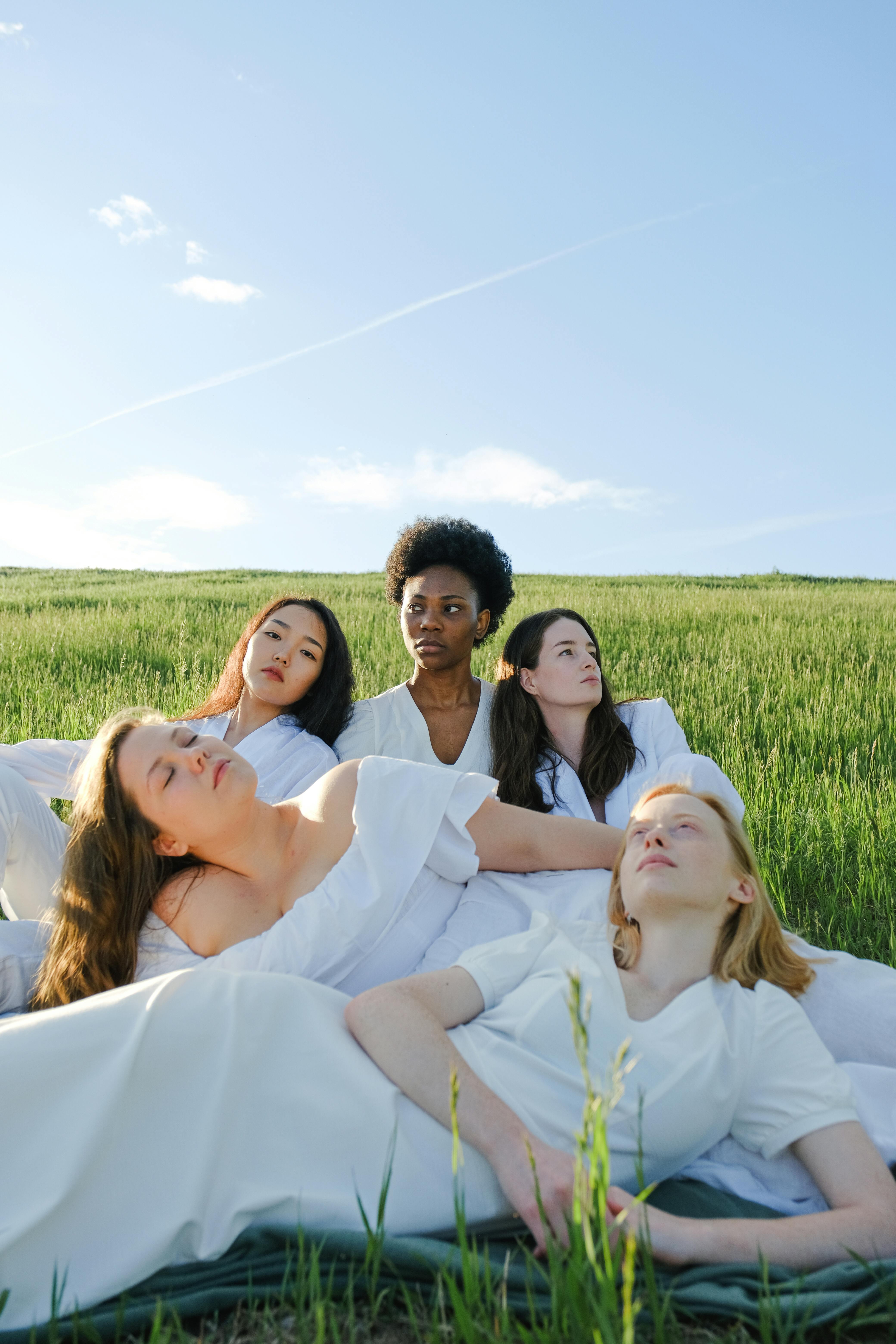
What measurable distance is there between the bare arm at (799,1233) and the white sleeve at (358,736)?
9.64 ft

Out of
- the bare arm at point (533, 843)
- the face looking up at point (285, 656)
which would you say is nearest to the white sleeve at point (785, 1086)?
the bare arm at point (533, 843)

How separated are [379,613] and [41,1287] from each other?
34.9 feet

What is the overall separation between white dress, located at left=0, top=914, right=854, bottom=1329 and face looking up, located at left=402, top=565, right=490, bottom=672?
262 cm

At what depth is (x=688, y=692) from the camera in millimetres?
7387

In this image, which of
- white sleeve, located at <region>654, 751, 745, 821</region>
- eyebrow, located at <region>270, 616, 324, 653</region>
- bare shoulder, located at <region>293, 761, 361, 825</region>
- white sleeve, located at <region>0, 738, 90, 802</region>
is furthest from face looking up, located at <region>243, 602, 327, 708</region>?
white sleeve, located at <region>654, 751, 745, 821</region>

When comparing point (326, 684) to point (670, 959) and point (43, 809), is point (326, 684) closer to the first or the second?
point (43, 809)

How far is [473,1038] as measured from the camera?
6.63ft

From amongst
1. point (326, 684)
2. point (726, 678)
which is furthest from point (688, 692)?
point (326, 684)

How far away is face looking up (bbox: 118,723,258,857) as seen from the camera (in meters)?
2.53

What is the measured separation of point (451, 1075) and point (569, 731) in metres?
2.28

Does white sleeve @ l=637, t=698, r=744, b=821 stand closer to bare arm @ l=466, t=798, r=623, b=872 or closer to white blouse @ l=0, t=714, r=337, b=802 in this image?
bare arm @ l=466, t=798, r=623, b=872

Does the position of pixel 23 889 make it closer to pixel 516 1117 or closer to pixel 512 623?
pixel 516 1117

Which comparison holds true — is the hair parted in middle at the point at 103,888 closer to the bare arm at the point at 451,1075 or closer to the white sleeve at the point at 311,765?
the bare arm at the point at 451,1075

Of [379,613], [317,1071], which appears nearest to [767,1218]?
[317,1071]
